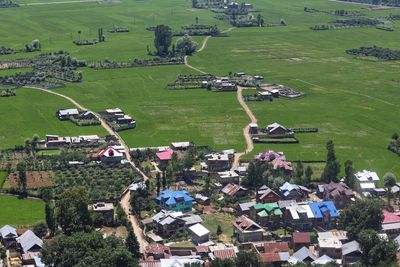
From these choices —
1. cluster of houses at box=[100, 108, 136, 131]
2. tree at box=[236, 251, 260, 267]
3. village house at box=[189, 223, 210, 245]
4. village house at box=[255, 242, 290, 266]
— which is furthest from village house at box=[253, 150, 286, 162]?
tree at box=[236, 251, 260, 267]

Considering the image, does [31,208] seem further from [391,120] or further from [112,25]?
[112,25]

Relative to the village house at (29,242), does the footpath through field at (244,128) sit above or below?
below

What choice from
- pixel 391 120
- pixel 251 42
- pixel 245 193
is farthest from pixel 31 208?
pixel 251 42

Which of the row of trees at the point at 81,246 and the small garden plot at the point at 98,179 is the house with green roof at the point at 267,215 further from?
the small garden plot at the point at 98,179

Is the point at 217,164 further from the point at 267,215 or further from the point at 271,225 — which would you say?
the point at 271,225

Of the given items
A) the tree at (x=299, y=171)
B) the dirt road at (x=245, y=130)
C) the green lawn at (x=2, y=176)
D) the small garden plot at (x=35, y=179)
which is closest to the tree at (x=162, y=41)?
the dirt road at (x=245, y=130)

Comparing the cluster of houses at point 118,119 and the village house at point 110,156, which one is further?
the cluster of houses at point 118,119
